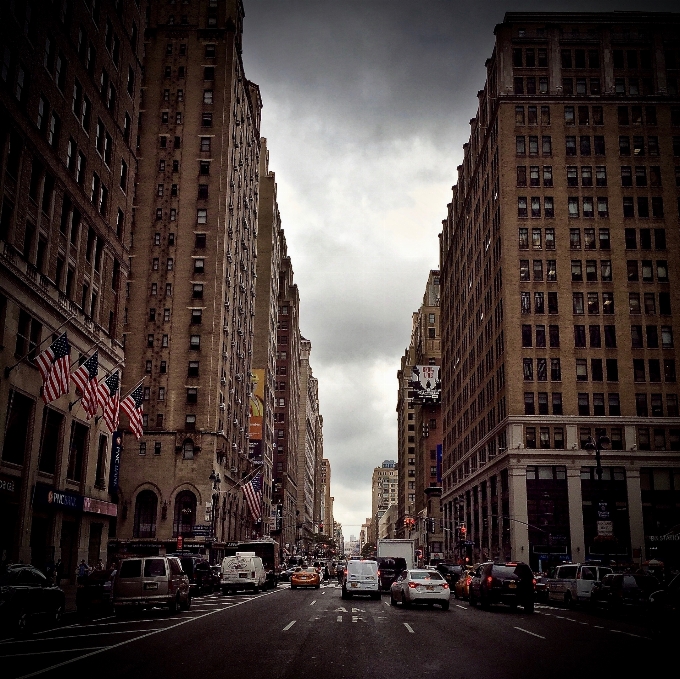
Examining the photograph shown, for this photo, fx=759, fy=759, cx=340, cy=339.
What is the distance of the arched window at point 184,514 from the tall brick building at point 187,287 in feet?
0.34

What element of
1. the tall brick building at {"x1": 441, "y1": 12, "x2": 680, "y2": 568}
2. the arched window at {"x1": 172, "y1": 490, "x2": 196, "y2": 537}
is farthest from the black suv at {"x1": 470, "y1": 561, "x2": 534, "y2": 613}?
the arched window at {"x1": 172, "y1": 490, "x2": 196, "y2": 537}

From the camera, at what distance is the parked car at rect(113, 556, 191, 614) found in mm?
24828

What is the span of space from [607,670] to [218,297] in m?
67.1

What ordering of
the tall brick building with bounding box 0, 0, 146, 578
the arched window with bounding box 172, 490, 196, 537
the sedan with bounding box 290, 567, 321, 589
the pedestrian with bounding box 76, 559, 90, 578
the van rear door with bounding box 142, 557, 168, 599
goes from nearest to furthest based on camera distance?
the van rear door with bounding box 142, 557, 168, 599
the tall brick building with bounding box 0, 0, 146, 578
the pedestrian with bounding box 76, 559, 90, 578
the sedan with bounding box 290, 567, 321, 589
the arched window with bounding box 172, 490, 196, 537

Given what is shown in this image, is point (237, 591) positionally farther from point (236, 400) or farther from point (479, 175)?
point (479, 175)

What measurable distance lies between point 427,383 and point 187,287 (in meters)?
71.0

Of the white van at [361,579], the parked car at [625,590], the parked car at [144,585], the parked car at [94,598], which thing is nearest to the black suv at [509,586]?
the parked car at [625,590]

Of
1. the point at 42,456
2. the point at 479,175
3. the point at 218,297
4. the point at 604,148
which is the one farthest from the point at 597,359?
the point at 42,456

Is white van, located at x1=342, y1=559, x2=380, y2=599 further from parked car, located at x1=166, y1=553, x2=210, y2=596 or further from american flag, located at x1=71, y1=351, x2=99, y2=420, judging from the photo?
american flag, located at x1=71, y1=351, x2=99, y2=420

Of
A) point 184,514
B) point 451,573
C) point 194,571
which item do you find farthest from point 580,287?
point 194,571

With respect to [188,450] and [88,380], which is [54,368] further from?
[188,450]

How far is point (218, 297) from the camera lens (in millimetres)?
77438

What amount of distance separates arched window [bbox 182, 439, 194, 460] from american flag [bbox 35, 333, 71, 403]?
43.2 m

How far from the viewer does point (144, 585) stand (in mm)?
25016
